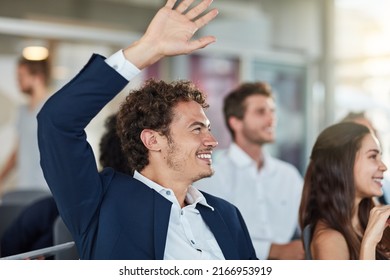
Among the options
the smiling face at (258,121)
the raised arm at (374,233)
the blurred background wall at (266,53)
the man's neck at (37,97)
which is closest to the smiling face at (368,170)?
the raised arm at (374,233)

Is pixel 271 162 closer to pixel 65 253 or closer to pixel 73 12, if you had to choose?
pixel 65 253

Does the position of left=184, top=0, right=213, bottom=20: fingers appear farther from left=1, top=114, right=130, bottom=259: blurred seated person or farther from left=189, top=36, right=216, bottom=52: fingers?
left=1, top=114, right=130, bottom=259: blurred seated person

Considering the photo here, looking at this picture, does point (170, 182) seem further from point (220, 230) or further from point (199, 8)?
point (199, 8)

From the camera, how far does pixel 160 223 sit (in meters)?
2.13

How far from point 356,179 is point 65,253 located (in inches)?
44.4

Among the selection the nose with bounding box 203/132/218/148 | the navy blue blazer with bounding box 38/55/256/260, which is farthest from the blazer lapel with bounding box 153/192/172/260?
the nose with bounding box 203/132/218/148

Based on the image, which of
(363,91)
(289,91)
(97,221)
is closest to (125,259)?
(97,221)

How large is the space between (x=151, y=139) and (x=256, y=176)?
176 centimetres

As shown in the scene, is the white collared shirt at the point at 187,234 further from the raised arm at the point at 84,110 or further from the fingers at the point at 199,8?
the fingers at the point at 199,8

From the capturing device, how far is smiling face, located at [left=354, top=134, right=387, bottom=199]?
263 centimetres

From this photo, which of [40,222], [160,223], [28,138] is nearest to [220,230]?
[160,223]

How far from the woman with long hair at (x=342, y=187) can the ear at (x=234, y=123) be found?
5.01 feet

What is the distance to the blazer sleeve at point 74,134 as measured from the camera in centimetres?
186

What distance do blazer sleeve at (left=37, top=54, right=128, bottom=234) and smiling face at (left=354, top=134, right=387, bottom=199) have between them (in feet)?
3.55
